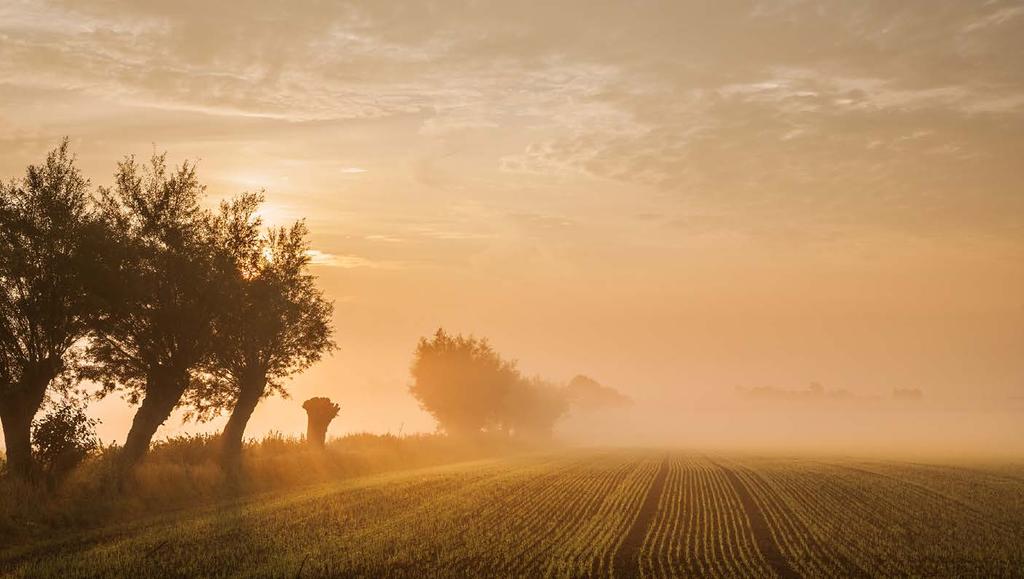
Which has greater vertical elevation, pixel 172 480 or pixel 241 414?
pixel 241 414

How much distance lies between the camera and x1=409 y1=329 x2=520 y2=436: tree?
83.9m

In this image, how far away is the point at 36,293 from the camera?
25516 millimetres

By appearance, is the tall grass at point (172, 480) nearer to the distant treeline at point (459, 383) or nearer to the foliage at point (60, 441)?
the foliage at point (60, 441)

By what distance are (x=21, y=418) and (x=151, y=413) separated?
5.36 meters

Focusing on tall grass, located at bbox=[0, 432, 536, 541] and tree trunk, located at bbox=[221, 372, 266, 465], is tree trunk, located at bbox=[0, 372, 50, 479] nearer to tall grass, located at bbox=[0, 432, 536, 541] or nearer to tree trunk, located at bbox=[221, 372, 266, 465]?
tall grass, located at bbox=[0, 432, 536, 541]

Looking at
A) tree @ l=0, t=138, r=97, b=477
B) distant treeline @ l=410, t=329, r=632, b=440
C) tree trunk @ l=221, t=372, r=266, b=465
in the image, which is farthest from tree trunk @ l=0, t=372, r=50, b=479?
distant treeline @ l=410, t=329, r=632, b=440

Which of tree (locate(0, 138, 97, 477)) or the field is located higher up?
tree (locate(0, 138, 97, 477))

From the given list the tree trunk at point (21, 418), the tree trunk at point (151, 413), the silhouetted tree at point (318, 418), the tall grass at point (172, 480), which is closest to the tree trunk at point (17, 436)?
the tree trunk at point (21, 418)

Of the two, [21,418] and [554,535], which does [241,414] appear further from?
[554,535]

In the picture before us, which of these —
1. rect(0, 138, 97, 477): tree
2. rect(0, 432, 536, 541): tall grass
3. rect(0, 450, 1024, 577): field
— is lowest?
rect(0, 450, 1024, 577): field

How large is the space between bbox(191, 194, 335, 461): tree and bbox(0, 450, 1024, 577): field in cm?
735

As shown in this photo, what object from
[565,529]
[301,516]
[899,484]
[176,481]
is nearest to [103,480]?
[176,481]

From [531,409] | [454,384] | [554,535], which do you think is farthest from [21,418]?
[531,409]

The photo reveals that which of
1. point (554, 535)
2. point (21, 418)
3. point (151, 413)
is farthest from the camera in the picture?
point (151, 413)
